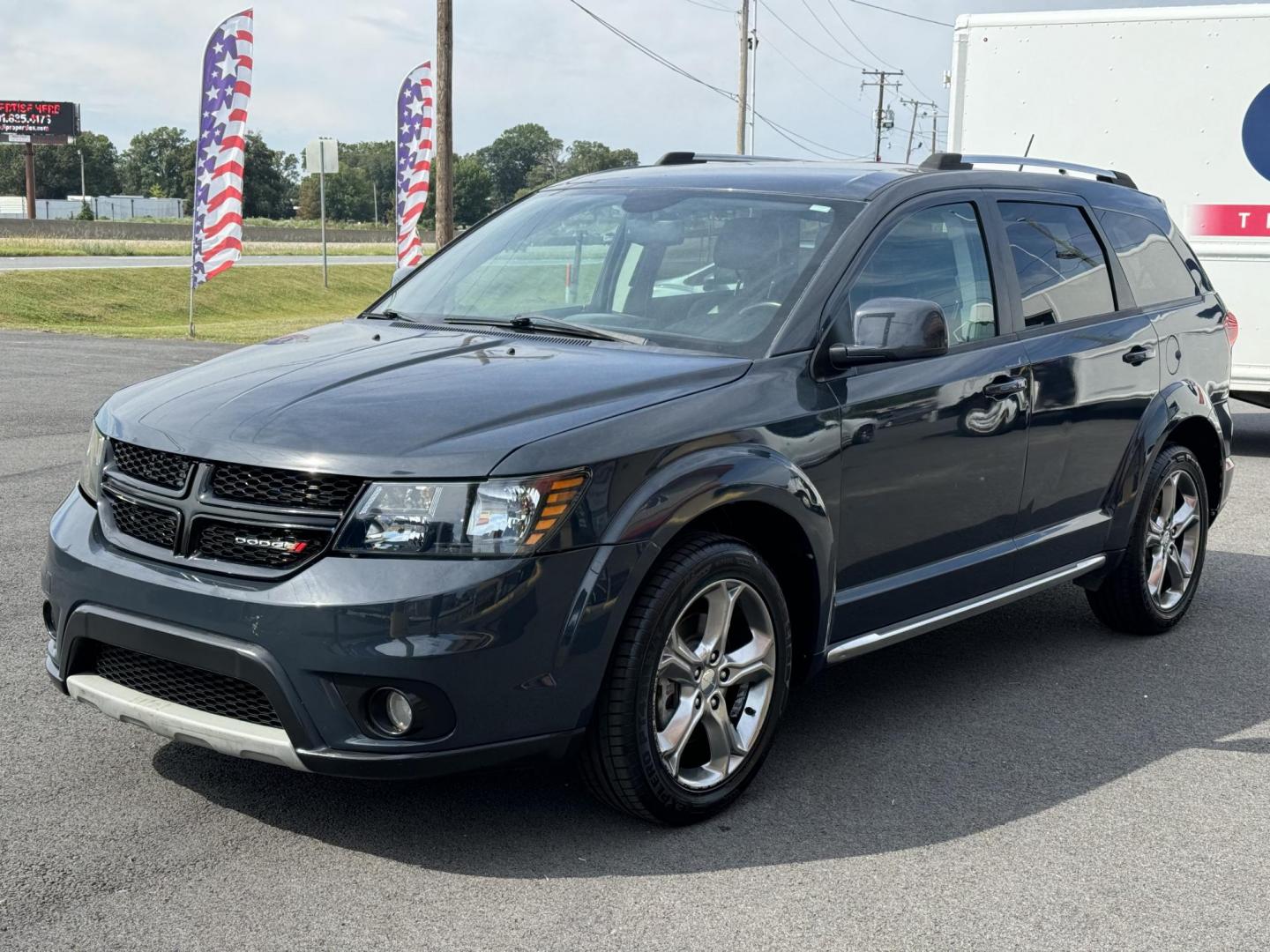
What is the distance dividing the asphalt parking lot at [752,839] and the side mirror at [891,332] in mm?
1294

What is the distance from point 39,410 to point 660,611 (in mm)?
9789

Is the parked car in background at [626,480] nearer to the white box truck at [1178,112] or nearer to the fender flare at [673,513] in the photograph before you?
the fender flare at [673,513]

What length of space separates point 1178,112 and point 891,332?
7.93 meters

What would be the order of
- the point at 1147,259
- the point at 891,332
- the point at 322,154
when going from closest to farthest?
the point at 891,332
the point at 1147,259
the point at 322,154

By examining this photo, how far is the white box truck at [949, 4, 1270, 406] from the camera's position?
10820 mm

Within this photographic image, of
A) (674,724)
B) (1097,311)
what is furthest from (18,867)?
(1097,311)

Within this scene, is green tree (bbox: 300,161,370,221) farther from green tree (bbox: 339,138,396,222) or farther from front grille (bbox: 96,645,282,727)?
front grille (bbox: 96,645,282,727)

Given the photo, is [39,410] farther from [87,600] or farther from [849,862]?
[849,862]

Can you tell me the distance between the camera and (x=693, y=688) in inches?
158

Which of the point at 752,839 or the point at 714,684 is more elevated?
the point at 714,684

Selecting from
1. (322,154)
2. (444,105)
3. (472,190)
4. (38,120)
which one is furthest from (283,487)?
(472,190)

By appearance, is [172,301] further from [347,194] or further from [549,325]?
[347,194]

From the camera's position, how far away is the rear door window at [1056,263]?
17.4 feet

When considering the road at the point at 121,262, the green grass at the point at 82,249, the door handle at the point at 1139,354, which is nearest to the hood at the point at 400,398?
the door handle at the point at 1139,354
